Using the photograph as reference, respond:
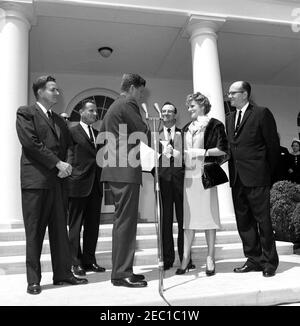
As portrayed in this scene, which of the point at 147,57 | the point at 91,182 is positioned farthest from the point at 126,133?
the point at 147,57

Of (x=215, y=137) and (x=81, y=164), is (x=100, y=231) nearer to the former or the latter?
(x=81, y=164)

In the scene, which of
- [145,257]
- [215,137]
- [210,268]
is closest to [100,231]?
[145,257]

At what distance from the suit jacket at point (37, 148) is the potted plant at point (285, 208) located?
4.23 meters

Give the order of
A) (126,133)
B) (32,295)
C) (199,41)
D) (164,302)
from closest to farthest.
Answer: (164,302), (32,295), (126,133), (199,41)

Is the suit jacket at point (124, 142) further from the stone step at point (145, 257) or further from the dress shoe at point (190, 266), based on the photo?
the stone step at point (145, 257)

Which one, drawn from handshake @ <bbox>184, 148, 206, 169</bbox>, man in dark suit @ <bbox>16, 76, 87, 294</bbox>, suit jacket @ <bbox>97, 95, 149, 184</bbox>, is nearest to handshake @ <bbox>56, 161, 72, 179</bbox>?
man in dark suit @ <bbox>16, 76, 87, 294</bbox>

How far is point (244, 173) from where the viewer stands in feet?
13.0

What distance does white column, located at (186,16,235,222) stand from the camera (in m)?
6.79

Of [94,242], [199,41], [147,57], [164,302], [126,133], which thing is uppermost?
[147,57]

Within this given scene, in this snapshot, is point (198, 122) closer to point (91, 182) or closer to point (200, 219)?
point (200, 219)

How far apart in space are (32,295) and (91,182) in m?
1.44

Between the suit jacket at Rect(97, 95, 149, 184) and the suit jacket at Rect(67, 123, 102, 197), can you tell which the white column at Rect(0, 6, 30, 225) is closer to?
the suit jacket at Rect(67, 123, 102, 197)

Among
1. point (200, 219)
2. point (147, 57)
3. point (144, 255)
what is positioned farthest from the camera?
point (147, 57)

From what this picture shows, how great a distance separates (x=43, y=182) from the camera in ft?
11.1
